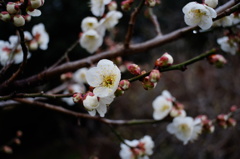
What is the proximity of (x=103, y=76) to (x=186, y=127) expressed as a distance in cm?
69

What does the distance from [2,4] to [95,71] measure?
1.24ft

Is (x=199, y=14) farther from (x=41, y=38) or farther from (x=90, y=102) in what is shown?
(x=41, y=38)

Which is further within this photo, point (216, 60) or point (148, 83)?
point (216, 60)

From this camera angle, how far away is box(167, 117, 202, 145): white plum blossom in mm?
1356

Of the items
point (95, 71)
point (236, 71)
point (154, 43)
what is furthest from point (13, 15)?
point (236, 71)

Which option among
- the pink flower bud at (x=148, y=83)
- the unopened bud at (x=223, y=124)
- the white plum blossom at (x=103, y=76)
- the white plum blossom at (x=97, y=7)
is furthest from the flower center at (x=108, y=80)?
the unopened bud at (x=223, y=124)

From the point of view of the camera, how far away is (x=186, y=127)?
4.48ft

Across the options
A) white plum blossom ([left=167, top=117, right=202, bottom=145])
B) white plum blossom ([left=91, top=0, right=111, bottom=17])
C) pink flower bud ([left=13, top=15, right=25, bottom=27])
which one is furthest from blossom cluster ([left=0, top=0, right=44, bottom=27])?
white plum blossom ([left=167, top=117, right=202, bottom=145])

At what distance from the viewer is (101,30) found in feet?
5.26

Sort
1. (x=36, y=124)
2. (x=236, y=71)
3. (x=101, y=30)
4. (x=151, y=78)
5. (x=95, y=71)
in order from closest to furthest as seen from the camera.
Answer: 1. (x=151, y=78)
2. (x=95, y=71)
3. (x=101, y=30)
4. (x=236, y=71)
5. (x=36, y=124)

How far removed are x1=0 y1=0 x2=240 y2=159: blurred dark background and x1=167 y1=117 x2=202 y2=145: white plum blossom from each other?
1.72 feet

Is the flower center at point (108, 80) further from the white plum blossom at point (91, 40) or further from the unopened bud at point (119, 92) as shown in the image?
the white plum blossom at point (91, 40)

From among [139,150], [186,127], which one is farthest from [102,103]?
[186,127]

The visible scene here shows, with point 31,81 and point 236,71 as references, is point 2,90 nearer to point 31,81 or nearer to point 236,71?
point 31,81
